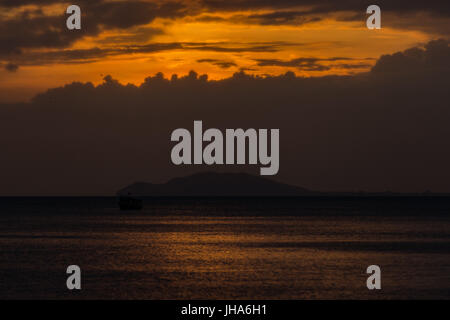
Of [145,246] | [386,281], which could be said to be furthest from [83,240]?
[386,281]

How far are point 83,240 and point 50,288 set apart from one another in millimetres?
51996
